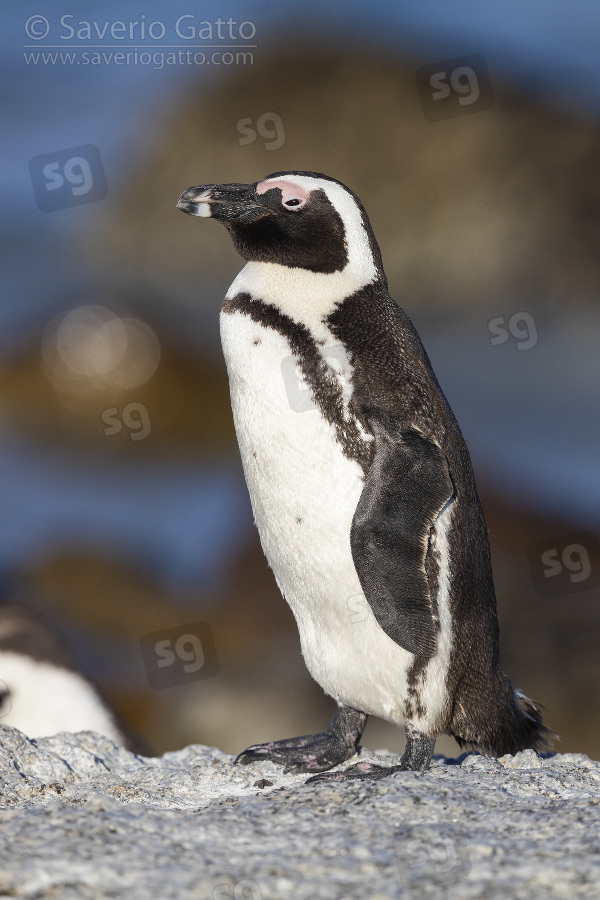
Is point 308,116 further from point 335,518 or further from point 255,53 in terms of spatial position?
point 335,518

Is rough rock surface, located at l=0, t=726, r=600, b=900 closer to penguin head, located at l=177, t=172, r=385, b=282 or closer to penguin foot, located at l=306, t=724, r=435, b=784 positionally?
penguin foot, located at l=306, t=724, r=435, b=784

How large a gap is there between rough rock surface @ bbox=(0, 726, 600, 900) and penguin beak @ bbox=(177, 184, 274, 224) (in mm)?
1700

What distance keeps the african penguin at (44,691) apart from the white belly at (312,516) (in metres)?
2.31

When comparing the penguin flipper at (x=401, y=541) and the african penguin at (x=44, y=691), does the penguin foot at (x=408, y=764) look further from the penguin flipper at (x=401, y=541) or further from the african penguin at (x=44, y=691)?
the african penguin at (x=44, y=691)

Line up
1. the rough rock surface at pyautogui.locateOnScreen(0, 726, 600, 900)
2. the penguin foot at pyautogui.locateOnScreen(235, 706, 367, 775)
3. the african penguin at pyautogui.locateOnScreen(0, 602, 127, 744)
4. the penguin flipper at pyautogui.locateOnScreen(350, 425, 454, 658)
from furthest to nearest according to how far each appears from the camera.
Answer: the african penguin at pyautogui.locateOnScreen(0, 602, 127, 744) < the penguin foot at pyautogui.locateOnScreen(235, 706, 367, 775) < the penguin flipper at pyautogui.locateOnScreen(350, 425, 454, 658) < the rough rock surface at pyautogui.locateOnScreen(0, 726, 600, 900)

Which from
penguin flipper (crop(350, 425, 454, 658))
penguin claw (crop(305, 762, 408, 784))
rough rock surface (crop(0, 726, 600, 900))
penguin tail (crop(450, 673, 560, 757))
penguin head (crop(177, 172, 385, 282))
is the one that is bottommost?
penguin tail (crop(450, 673, 560, 757))

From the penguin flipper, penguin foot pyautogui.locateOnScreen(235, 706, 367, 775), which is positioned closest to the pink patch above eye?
the penguin flipper

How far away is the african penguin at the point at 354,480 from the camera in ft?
10.00

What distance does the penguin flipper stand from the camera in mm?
3010

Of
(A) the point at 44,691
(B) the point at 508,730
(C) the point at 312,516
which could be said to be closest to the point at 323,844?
(C) the point at 312,516

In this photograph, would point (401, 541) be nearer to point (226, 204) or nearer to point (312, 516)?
point (312, 516)

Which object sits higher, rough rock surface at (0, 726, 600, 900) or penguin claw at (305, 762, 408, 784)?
rough rock surface at (0, 726, 600, 900)

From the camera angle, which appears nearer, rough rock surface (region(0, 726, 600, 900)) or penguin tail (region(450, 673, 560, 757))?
rough rock surface (region(0, 726, 600, 900))

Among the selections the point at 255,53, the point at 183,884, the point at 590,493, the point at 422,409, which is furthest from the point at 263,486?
the point at 255,53
